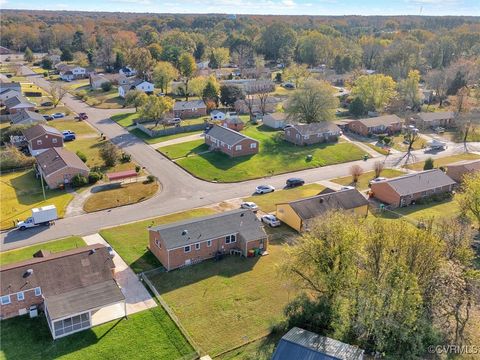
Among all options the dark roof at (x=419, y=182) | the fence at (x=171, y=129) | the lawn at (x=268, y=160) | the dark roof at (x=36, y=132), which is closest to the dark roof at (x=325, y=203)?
the dark roof at (x=419, y=182)

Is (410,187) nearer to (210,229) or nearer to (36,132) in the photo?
(210,229)

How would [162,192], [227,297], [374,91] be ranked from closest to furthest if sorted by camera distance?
[227,297] < [162,192] < [374,91]

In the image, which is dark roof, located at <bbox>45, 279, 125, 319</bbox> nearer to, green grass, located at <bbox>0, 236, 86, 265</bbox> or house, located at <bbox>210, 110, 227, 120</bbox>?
green grass, located at <bbox>0, 236, 86, 265</bbox>

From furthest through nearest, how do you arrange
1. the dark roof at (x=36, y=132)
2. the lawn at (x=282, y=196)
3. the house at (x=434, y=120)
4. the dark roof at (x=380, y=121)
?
1. the house at (x=434, y=120)
2. the dark roof at (x=380, y=121)
3. the dark roof at (x=36, y=132)
4. the lawn at (x=282, y=196)

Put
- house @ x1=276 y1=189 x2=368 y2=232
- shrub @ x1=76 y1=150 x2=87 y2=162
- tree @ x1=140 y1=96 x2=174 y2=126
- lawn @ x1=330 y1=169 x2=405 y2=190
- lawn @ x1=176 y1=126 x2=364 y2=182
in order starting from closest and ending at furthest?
house @ x1=276 y1=189 x2=368 y2=232 → lawn @ x1=330 y1=169 x2=405 y2=190 → lawn @ x1=176 y1=126 x2=364 y2=182 → shrub @ x1=76 y1=150 x2=87 y2=162 → tree @ x1=140 y1=96 x2=174 y2=126

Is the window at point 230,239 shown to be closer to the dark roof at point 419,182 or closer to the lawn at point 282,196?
the lawn at point 282,196

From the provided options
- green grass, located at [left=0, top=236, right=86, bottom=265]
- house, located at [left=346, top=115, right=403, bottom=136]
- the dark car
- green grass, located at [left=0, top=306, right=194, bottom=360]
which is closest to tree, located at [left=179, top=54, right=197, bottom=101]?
house, located at [left=346, top=115, right=403, bottom=136]

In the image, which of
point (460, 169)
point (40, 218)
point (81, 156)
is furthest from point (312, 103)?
point (40, 218)
